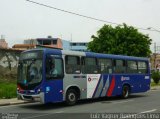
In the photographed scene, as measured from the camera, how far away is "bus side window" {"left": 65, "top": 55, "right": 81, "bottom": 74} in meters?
19.0

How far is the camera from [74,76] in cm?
1948

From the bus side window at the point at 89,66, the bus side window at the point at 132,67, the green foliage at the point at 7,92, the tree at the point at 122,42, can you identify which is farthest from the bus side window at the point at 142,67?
the tree at the point at 122,42

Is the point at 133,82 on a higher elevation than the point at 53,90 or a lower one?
higher

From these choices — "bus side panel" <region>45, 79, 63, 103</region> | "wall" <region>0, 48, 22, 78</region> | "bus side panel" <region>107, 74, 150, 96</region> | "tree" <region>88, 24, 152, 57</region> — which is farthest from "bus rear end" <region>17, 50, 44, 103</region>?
"tree" <region>88, 24, 152, 57</region>

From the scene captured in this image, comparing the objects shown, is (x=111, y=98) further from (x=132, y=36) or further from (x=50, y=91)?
(x=132, y=36)

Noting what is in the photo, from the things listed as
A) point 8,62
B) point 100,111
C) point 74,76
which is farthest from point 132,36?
point 100,111

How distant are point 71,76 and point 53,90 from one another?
5.29ft

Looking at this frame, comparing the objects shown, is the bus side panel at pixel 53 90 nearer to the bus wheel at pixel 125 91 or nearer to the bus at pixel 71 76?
the bus at pixel 71 76

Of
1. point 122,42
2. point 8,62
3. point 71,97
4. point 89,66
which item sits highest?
point 122,42

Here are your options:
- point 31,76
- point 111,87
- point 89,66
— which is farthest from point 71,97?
point 111,87

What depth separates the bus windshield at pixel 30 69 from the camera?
697 inches

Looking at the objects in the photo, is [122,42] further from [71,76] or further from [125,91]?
[71,76]

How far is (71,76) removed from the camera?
1923 centimetres

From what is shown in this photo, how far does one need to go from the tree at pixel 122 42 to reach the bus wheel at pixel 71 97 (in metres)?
24.6
